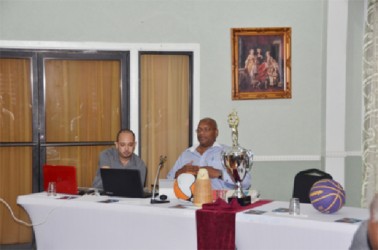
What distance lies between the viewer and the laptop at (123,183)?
4270mm

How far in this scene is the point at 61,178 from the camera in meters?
4.59

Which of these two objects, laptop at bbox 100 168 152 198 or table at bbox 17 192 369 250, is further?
laptop at bbox 100 168 152 198

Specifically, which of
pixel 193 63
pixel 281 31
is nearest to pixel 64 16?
pixel 193 63

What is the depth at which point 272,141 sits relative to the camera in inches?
253

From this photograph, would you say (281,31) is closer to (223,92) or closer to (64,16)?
(223,92)

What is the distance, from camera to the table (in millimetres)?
3408

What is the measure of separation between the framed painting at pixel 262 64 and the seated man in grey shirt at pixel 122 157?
1.76m

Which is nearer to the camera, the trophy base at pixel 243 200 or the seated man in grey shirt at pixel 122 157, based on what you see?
the trophy base at pixel 243 200

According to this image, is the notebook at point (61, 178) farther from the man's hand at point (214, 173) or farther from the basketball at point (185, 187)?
the man's hand at point (214, 173)

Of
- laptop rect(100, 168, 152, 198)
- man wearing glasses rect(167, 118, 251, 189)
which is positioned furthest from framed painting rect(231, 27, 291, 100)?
laptop rect(100, 168, 152, 198)

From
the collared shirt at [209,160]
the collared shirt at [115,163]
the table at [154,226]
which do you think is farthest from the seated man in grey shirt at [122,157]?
the table at [154,226]

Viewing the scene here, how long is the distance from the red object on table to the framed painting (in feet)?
9.13

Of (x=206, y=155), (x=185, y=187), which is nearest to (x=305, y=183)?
(x=185, y=187)

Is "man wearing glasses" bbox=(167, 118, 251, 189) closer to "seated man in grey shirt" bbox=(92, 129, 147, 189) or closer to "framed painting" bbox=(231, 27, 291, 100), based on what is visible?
"seated man in grey shirt" bbox=(92, 129, 147, 189)
